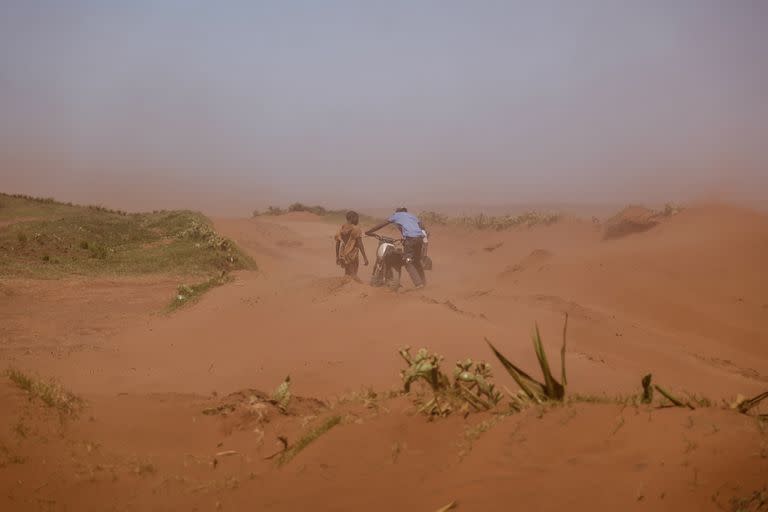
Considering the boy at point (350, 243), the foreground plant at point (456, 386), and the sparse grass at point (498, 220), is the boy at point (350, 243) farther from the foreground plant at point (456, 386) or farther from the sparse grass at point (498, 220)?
the sparse grass at point (498, 220)

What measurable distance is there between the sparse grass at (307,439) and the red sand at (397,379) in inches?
3.3

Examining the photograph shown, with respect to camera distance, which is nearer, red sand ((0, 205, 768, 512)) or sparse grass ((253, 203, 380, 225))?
red sand ((0, 205, 768, 512))

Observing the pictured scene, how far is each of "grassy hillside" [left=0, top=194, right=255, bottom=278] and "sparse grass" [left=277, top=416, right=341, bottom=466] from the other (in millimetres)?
11397

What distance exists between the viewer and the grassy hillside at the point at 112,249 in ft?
51.5

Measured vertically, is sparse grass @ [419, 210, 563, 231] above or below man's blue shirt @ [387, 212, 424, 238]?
below

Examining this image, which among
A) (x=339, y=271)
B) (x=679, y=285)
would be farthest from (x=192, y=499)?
(x=339, y=271)

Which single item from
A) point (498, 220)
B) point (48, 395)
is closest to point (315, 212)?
point (498, 220)

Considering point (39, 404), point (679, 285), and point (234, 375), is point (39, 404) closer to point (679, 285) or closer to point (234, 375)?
point (234, 375)

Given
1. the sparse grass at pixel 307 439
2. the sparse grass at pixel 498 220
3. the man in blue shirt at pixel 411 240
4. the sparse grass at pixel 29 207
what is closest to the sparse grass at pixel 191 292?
the man in blue shirt at pixel 411 240

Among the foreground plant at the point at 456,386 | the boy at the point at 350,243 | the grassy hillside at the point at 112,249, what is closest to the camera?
the foreground plant at the point at 456,386

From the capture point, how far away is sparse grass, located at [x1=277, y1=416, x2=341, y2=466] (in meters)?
4.27

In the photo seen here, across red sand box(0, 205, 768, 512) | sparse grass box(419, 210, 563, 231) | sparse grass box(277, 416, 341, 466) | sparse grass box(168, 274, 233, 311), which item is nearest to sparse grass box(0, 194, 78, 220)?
red sand box(0, 205, 768, 512)

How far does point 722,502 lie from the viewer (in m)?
2.59

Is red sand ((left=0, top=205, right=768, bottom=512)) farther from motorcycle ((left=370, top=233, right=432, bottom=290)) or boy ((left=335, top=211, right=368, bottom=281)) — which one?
boy ((left=335, top=211, right=368, bottom=281))
